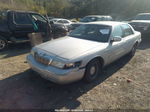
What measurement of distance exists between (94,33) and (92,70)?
1272 mm

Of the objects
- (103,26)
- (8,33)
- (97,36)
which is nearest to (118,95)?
(97,36)

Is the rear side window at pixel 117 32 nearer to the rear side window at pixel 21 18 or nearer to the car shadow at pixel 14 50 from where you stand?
the car shadow at pixel 14 50

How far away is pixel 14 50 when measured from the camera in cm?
707

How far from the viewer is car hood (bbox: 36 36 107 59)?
11.3 ft

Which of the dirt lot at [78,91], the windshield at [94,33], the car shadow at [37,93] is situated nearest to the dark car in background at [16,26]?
the dirt lot at [78,91]

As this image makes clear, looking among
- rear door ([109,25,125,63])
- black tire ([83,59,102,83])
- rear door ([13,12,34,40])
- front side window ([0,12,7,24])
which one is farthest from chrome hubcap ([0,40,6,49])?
rear door ([109,25,125,63])

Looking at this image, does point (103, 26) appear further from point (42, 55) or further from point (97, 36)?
point (42, 55)

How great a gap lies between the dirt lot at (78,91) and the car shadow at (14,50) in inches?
54.7

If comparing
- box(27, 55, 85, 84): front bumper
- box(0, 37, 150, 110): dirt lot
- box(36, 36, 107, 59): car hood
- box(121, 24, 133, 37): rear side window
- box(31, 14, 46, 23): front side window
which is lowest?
box(0, 37, 150, 110): dirt lot

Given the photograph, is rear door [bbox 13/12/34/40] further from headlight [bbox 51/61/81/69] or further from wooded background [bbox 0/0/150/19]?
wooded background [bbox 0/0/150/19]

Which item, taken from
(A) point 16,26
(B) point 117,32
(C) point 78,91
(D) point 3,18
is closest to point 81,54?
(C) point 78,91

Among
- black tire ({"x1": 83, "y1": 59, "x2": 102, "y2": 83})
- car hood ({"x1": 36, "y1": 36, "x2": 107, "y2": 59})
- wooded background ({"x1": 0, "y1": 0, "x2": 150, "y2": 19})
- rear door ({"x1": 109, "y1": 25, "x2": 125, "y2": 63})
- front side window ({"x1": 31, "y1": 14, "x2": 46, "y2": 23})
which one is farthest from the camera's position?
wooded background ({"x1": 0, "y1": 0, "x2": 150, "y2": 19})

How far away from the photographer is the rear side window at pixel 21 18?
6.84m

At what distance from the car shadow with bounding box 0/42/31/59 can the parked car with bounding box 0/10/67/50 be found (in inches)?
13.6
